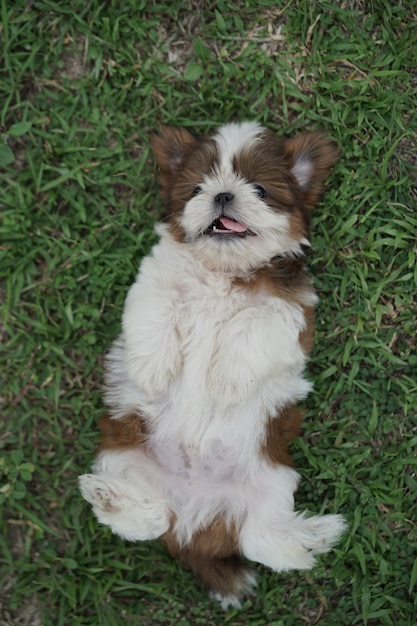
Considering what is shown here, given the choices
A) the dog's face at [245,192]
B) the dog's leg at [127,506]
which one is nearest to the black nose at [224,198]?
the dog's face at [245,192]

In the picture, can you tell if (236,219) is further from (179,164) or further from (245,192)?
(179,164)

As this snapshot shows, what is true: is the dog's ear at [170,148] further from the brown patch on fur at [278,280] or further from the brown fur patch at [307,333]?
the brown fur patch at [307,333]

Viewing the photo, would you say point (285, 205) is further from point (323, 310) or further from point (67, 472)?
point (67, 472)

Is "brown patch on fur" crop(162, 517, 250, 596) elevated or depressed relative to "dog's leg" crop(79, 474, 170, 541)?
depressed

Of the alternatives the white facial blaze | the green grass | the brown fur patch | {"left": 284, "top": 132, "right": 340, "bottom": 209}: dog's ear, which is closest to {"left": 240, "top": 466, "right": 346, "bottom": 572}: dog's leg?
the green grass

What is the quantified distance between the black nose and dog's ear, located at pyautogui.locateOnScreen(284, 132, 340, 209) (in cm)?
57

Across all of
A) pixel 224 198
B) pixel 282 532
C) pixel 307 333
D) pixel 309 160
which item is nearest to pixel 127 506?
pixel 282 532

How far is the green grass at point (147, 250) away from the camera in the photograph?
3928mm

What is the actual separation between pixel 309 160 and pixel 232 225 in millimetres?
701

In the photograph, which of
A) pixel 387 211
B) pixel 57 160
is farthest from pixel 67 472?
pixel 387 211

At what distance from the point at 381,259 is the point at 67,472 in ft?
8.22

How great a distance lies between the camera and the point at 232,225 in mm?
3268

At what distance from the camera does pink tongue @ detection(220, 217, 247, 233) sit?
128 inches

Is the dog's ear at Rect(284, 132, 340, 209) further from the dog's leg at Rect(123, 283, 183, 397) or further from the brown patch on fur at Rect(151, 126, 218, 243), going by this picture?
the dog's leg at Rect(123, 283, 183, 397)
